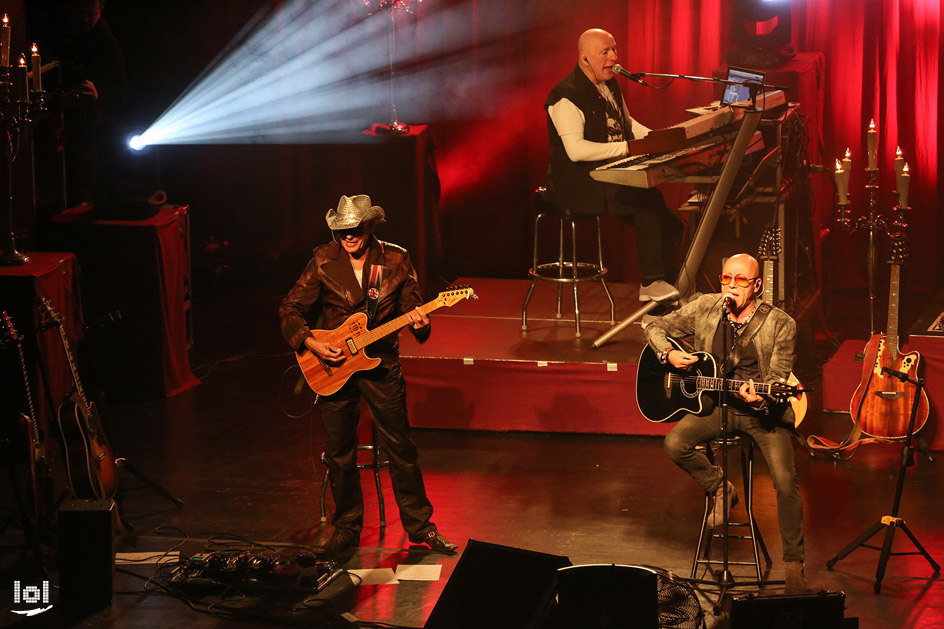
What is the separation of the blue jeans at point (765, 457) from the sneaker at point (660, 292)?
1.54 metres

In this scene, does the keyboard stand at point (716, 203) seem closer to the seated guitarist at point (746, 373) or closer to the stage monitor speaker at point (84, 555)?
the seated guitarist at point (746, 373)

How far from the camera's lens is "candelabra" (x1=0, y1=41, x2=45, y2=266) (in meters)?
6.82

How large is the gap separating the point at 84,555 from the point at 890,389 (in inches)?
182

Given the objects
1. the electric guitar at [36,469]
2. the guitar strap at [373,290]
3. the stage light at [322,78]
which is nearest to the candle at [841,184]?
the guitar strap at [373,290]

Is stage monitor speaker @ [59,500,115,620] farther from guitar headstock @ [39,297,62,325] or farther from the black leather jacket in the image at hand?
the black leather jacket

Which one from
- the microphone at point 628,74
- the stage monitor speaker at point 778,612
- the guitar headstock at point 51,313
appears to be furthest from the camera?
the microphone at point 628,74

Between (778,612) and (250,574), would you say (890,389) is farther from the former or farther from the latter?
(250,574)

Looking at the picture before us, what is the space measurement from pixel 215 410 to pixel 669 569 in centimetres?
384

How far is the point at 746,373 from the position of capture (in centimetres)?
569

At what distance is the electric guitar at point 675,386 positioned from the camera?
5742 millimetres

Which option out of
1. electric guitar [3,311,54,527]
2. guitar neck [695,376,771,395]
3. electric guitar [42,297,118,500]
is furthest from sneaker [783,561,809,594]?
electric guitar [3,311,54,527]

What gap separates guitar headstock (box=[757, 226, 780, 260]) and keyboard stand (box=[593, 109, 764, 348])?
0.47 meters

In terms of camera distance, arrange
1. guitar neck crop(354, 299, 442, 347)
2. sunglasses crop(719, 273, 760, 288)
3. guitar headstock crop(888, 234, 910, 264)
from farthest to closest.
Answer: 1. guitar headstock crop(888, 234, 910, 264)
2. guitar neck crop(354, 299, 442, 347)
3. sunglasses crop(719, 273, 760, 288)

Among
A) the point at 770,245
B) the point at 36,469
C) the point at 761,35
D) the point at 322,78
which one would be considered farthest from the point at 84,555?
the point at 322,78
